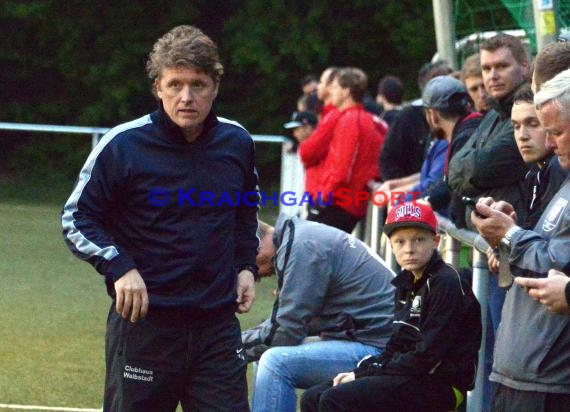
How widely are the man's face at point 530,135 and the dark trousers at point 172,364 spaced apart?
1312mm

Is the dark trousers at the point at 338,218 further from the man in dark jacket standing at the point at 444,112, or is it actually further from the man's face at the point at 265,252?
the man's face at the point at 265,252

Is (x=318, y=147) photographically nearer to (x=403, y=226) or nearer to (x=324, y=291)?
(x=324, y=291)

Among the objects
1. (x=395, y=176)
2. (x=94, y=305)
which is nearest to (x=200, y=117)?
(x=395, y=176)

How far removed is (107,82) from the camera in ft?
81.6

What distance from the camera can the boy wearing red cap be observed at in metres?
5.59

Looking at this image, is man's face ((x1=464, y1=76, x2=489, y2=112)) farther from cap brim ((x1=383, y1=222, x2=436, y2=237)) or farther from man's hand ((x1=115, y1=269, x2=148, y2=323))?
man's hand ((x1=115, y1=269, x2=148, y2=323))

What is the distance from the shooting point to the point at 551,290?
4.07 m

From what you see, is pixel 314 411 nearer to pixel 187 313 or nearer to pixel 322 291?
pixel 322 291

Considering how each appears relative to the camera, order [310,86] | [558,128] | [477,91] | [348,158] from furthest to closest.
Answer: [310,86]
[348,158]
[477,91]
[558,128]

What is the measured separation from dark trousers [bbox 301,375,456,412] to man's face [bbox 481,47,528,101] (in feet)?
5.82

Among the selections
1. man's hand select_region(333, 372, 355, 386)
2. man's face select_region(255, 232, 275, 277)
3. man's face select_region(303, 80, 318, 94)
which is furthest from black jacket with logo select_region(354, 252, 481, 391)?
man's face select_region(303, 80, 318, 94)

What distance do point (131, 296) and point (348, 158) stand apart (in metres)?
6.65

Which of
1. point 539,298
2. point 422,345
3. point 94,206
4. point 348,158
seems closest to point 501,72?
point 422,345

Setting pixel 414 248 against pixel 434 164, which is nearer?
pixel 414 248
